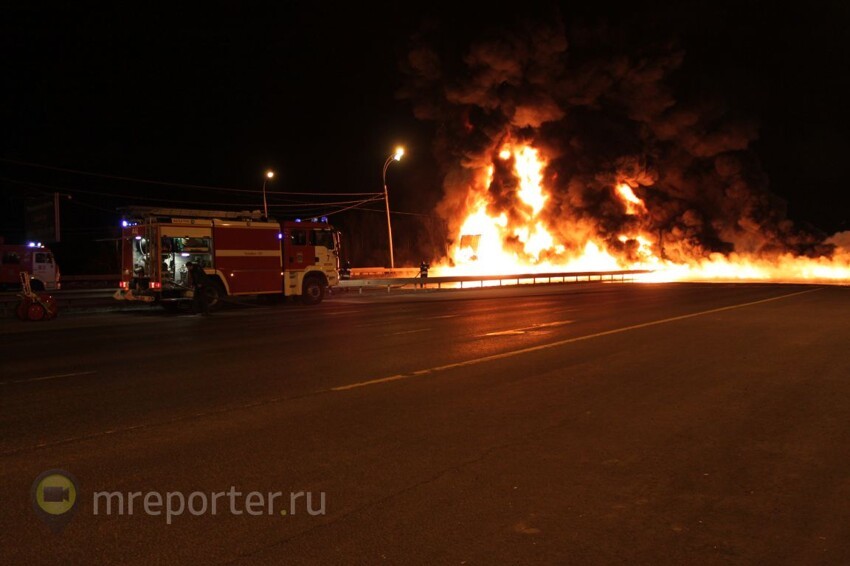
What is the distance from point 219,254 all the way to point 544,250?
37242 mm

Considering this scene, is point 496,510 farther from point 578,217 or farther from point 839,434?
point 578,217

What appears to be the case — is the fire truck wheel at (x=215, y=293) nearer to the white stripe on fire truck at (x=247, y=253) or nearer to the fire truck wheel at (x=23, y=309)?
the white stripe on fire truck at (x=247, y=253)

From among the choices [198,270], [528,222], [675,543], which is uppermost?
[528,222]

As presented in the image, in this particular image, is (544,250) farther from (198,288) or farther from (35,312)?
(35,312)

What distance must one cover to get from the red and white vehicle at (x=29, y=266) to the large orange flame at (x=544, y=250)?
26682mm

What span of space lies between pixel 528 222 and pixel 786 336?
4287 centimetres

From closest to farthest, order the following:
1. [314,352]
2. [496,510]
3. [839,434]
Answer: [496,510]
[839,434]
[314,352]

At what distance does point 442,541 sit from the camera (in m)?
3.84

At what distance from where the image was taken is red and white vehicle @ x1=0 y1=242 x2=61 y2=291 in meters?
30.9

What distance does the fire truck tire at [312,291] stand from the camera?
23.8 metres

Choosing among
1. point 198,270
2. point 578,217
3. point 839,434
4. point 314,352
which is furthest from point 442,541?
point 578,217

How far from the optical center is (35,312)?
18.6 metres

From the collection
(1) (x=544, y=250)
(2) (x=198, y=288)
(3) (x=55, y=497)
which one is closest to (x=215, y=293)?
(2) (x=198, y=288)

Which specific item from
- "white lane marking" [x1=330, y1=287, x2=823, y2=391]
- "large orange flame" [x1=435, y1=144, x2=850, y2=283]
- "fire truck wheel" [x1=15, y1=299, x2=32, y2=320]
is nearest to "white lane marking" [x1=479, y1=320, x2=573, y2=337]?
"white lane marking" [x1=330, y1=287, x2=823, y2=391]
